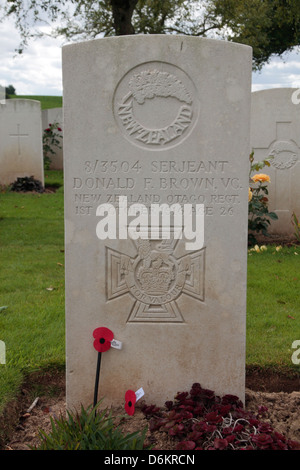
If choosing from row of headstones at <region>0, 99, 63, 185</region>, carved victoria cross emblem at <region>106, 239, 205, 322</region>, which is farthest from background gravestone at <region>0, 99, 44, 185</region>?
carved victoria cross emblem at <region>106, 239, 205, 322</region>

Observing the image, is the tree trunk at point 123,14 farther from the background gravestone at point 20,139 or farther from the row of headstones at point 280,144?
the row of headstones at point 280,144

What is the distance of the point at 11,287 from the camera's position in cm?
519

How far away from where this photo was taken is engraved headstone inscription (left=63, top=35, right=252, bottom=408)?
2844 millimetres

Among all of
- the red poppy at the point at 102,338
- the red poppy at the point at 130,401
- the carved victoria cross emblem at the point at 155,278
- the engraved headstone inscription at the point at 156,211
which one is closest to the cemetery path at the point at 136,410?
the red poppy at the point at 130,401

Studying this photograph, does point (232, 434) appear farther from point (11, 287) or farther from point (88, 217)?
point (11, 287)

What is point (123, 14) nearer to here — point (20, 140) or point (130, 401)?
point (20, 140)

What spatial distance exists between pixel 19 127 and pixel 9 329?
803 centimetres

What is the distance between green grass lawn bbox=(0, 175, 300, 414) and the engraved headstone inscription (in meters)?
0.69

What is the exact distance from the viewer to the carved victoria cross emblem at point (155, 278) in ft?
9.80

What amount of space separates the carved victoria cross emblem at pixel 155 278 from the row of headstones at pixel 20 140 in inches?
350

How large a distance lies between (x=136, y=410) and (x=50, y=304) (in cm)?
188

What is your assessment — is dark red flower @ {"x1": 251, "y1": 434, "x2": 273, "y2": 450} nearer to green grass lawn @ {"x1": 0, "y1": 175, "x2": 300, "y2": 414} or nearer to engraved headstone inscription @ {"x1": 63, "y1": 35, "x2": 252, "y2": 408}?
engraved headstone inscription @ {"x1": 63, "y1": 35, "x2": 252, "y2": 408}

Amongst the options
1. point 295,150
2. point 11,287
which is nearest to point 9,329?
point 11,287

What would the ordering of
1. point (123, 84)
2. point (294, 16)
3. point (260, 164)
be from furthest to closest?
point (294, 16) < point (260, 164) < point (123, 84)
